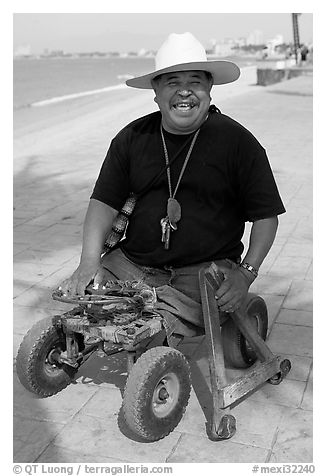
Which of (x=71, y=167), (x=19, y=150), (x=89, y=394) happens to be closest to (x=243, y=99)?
(x=19, y=150)

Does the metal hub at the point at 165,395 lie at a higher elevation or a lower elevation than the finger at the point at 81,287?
lower

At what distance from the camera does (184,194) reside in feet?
9.64

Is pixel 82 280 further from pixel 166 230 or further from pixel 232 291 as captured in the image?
pixel 232 291

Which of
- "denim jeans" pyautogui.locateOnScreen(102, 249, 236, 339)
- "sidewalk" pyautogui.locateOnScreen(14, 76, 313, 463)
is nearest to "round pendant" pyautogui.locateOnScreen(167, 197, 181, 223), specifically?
"denim jeans" pyautogui.locateOnScreen(102, 249, 236, 339)

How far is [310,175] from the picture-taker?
26.2ft

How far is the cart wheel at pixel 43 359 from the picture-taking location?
290 cm

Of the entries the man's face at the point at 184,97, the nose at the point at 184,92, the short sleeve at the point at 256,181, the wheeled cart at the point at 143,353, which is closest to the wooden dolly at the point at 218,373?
the wheeled cart at the point at 143,353

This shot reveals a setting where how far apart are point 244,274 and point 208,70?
0.95 metres

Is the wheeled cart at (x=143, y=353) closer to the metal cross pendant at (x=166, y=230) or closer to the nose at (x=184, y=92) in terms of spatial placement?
the metal cross pendant at (x=166, y=230)

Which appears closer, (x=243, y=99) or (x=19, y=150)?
(x=19, y=150)

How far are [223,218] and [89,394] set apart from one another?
1.09 m

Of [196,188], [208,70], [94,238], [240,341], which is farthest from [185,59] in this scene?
[240,341]

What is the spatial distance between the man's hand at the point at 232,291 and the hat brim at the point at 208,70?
2.99ft
